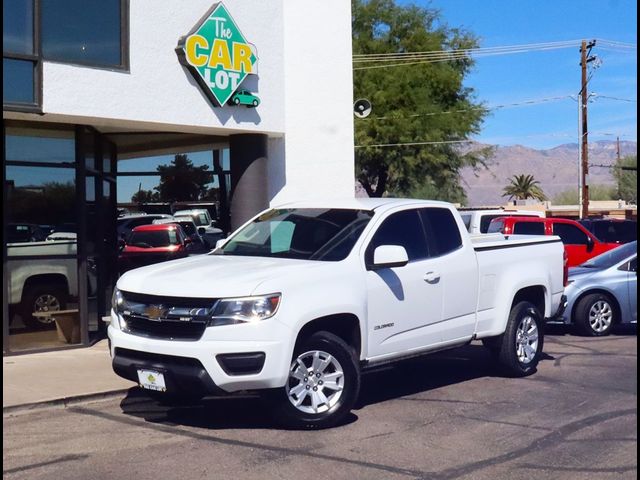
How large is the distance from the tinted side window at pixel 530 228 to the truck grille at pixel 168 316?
42.9ft

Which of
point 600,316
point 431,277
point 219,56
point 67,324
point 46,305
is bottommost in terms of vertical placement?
point 600,316

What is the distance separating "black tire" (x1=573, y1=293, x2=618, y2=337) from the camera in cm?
1399

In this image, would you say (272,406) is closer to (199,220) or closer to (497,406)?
(497,406)

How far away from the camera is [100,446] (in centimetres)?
746

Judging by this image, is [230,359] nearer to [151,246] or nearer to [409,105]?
[151,246]

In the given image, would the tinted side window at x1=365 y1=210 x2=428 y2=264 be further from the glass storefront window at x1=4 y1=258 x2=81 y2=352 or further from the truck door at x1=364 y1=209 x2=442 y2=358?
the glass storefront window at x1=4 y1=258 x2=81 y2=352

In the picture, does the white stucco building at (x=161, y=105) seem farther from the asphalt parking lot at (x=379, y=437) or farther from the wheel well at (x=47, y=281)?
the asphalt parking lot at (x=379, y=437)

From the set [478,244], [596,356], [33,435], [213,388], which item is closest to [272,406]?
[213,388]

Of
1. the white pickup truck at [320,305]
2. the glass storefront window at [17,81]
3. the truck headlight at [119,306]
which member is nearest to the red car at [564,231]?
the white pickup truck at [320,305]

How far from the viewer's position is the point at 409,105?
41.0m

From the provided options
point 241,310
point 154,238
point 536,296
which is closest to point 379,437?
point 241,310

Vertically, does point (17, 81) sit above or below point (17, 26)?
below

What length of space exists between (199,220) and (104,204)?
194cm

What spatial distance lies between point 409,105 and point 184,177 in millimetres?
26927
